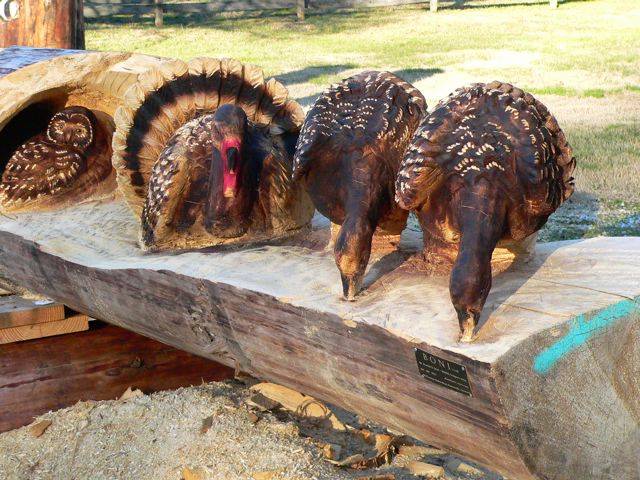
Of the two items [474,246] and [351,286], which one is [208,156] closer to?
[351,286]

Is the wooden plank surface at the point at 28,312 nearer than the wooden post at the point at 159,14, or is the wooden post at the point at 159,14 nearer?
the wooden plank surface at the point at 28,312

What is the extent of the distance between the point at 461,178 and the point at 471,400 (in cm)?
53

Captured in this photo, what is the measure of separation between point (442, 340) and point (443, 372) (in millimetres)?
69

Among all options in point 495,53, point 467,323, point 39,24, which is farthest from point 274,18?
point 467,323

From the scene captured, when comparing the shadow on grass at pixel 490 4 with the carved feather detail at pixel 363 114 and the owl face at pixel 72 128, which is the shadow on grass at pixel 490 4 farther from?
the carved feather detail at pixel 363 114

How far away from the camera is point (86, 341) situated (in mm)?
3500

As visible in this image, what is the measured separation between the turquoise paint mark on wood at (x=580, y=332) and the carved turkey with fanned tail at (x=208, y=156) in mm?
1337

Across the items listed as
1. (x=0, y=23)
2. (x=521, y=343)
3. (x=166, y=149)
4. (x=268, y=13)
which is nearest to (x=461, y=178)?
(x=521, y=343)

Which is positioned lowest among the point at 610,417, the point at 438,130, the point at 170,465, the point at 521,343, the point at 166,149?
the point at 170,465

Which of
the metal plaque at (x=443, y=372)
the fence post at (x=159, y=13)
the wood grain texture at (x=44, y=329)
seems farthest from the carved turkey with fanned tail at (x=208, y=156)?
the fence post at (x=159, y=13)

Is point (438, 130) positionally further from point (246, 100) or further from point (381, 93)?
point (246, 100)

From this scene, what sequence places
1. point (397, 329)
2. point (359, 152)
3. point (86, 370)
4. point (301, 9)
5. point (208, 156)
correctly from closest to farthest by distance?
point (397, 329) < point (359, 152) < point (208, 156) < point (86, 370) < point (301, 9)

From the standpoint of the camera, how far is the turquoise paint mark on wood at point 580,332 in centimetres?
186

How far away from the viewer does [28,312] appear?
3.36 meters
